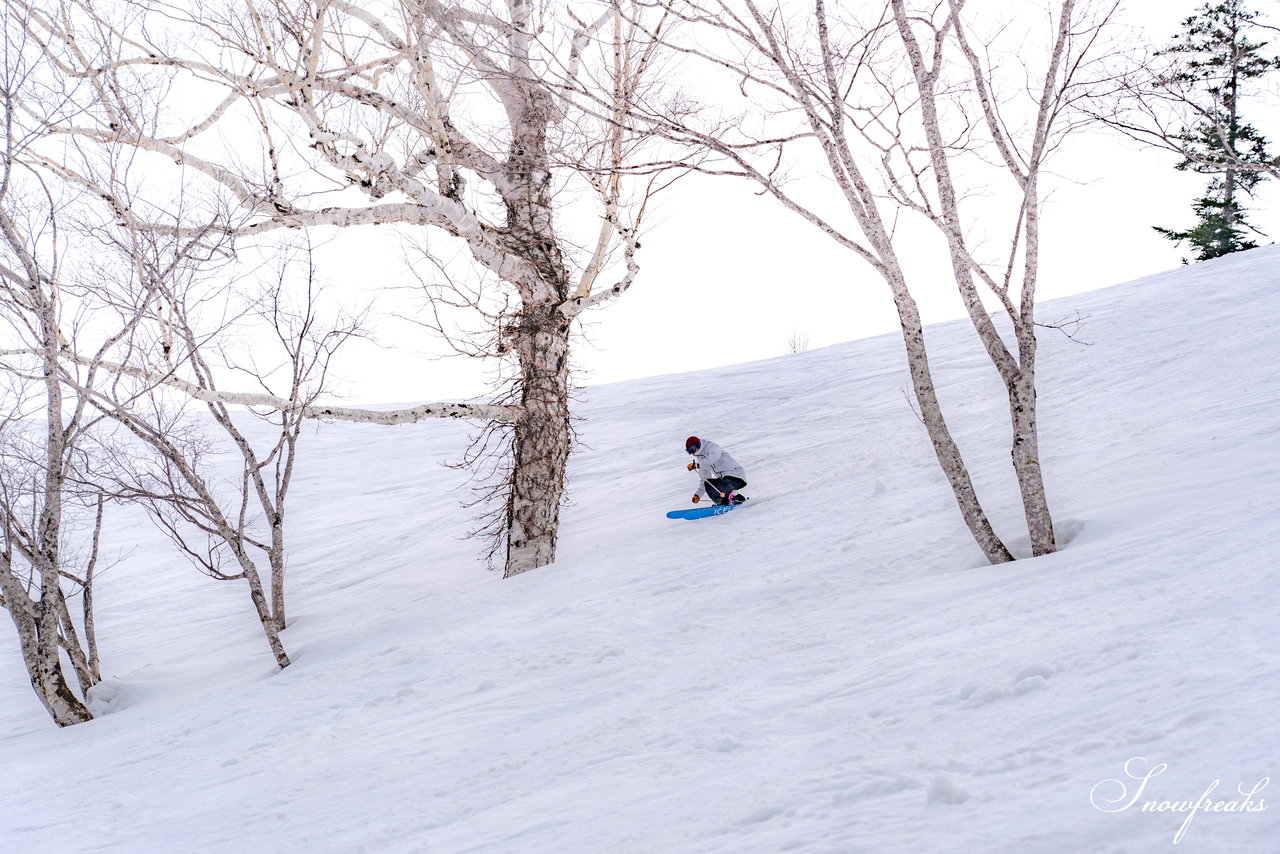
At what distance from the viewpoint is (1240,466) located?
6.16 metres

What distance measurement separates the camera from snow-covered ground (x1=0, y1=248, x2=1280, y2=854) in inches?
109

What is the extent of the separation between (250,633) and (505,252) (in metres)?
6.04

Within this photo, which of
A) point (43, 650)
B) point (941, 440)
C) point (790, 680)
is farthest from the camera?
point (43, 650)

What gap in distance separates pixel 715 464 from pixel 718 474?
133 millimetres

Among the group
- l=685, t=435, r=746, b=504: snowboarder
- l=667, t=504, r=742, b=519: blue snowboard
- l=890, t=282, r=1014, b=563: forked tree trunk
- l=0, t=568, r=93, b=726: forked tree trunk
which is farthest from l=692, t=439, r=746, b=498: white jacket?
l=0, t=568, r=93, b=726: forked tree trunk

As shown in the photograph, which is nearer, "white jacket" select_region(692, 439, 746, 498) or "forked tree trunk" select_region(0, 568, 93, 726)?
"forked tree trunk" select_region(0, 568, 93, 726)

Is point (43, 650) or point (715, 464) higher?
point (715, 464)

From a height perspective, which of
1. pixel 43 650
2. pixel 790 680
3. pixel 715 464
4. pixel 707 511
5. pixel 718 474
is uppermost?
pixel 715 464

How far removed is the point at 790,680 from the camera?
436cm

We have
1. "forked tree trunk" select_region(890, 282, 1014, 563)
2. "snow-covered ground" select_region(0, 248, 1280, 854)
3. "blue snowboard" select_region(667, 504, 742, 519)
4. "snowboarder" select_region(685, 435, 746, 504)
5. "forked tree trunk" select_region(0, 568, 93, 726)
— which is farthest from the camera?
"snowboarder" select_region(685, 435, 746, 504)

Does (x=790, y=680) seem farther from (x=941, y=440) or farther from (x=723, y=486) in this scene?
(x=723, y=486)

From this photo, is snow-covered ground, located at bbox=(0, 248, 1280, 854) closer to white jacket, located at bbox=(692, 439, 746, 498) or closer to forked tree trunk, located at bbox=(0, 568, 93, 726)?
forked tree trunk, located at bbox=(0, 568, 93, 726)

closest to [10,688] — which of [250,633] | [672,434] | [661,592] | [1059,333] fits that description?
[250,633]

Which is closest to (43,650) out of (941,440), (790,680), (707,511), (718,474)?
(707,511)
